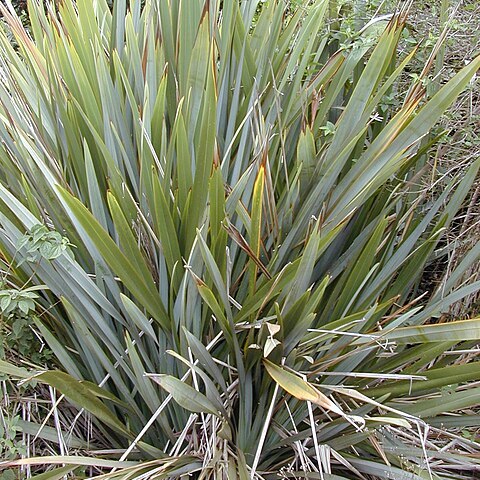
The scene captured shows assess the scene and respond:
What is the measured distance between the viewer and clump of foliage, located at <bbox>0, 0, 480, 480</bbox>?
135 cm

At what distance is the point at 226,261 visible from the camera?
1.41 m

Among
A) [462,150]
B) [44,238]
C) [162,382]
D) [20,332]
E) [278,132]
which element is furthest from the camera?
[462,150]

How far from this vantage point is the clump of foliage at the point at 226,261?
4.42 ft

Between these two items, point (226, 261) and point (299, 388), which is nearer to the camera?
point (299, 388)

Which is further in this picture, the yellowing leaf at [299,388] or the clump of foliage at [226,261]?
the clump of foliage at [226,261]

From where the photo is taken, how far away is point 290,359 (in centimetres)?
139

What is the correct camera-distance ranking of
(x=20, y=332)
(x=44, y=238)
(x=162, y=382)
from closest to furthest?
(x=162, y=382)
(x=44, y=238)
(x=20, y=332)

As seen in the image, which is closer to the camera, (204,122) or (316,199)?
(204,122)

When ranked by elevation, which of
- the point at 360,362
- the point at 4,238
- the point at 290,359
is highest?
the point at 4,238

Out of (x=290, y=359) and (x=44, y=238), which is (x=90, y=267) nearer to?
(x=44, y=238)

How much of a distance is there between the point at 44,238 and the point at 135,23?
975 millimetres

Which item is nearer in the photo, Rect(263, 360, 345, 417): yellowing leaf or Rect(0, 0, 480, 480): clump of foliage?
Rect(263, 360, 345, 417): yellowing leaf

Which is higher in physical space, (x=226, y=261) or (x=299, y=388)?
(x=226, y=261)

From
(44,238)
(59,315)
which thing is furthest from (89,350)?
(44,238)
